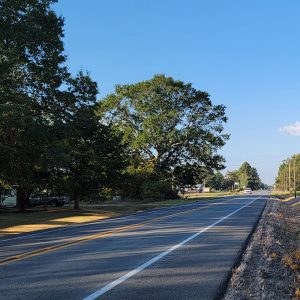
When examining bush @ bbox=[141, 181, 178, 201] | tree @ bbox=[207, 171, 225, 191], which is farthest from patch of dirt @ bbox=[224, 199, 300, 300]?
tree @ bbox=[207, 171, 225, 191]

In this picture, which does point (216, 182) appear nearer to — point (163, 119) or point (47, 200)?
point (163, 119)

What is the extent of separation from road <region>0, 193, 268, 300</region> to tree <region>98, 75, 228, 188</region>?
4511 centimetres

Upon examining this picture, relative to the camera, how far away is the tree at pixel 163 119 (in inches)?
2388

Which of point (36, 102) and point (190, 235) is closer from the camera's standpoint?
point (190, 235)

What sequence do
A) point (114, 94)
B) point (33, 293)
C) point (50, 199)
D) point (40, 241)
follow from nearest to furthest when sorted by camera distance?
point (33, 293)
point (40, 241)
point (50, 199)
point (114, 94)

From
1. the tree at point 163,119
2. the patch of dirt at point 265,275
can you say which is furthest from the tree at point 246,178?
the patch of dirt at point 265,275

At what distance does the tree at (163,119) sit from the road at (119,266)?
45.1 meters

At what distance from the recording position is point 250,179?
193 metres

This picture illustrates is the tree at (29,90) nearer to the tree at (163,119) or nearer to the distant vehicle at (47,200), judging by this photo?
the distant vehicle at (47,200)

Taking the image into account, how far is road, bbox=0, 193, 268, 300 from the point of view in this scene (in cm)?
730

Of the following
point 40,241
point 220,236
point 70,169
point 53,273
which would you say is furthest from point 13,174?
point 53,273

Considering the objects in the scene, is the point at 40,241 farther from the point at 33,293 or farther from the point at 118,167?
the point at 118,167

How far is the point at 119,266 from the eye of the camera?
958 cm

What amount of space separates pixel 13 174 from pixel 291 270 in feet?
72.7
